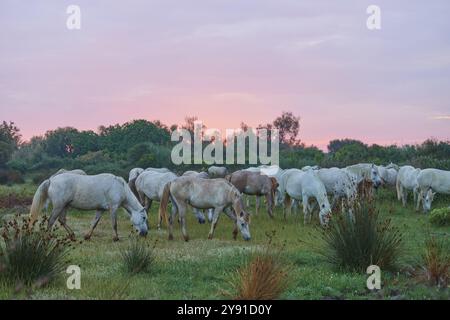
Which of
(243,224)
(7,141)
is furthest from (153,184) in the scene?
(7,141)

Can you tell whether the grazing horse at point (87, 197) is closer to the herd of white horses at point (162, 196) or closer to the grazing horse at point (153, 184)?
the herd of white horses at point (162, 196)

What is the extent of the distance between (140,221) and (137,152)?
103 feet

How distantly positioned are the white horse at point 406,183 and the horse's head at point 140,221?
14.7m

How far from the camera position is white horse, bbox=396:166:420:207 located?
27.1 m

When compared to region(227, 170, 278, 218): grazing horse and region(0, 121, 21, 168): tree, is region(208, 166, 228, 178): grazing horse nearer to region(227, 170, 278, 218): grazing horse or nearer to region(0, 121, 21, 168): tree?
region(227, 170, 278, 218): grazing horse

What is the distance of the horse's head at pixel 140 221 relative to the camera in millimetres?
16719

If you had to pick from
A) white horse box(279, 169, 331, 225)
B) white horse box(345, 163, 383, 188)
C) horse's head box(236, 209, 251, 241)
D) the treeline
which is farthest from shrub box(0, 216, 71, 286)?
the treeline

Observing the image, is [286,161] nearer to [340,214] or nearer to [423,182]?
[423,182]

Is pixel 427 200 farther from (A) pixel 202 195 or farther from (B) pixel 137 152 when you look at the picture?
(B) pixel 137 152

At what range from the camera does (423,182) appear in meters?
25.9

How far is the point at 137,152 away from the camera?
47.7m

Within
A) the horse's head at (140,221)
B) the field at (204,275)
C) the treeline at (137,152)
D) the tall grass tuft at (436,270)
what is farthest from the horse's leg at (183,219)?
the treeline at (137,152)

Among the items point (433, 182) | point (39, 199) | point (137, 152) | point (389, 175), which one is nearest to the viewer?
point (39, 199)
